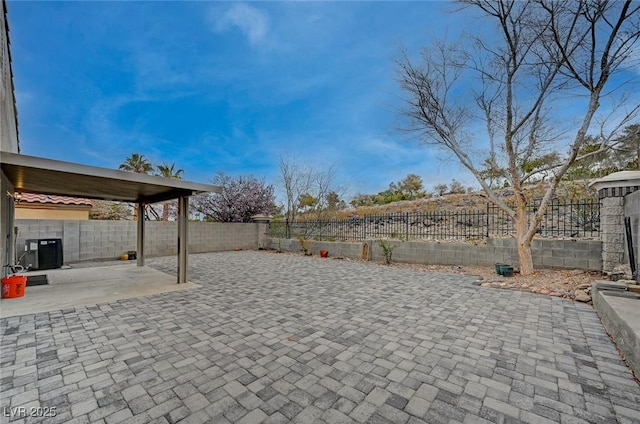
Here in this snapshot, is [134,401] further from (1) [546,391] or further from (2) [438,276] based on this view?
(2) [438,276]

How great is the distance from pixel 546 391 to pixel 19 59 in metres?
11.0

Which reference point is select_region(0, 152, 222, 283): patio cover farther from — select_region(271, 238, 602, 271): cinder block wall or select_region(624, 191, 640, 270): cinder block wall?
select_region(624, 191, 640, 270): cinder block wall

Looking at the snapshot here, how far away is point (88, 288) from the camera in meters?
5.08

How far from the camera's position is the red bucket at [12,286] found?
14.3ft

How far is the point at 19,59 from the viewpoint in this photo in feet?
20.6

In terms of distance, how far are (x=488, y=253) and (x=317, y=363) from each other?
636 centimetres

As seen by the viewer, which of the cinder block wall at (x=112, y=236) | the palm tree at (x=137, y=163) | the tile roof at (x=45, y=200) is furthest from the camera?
the palm tree at (x=137, y=163)

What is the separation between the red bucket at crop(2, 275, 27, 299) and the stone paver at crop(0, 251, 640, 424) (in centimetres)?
140

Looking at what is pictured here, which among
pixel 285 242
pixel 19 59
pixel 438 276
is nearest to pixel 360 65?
pixel 438 276

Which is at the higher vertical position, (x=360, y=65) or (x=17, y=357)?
(x=360, y=65)

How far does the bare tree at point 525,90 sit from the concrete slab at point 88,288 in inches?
284

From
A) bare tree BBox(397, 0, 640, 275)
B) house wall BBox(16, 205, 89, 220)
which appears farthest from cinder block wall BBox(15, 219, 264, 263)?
bare tree BBox(397, 0, 640, 275)

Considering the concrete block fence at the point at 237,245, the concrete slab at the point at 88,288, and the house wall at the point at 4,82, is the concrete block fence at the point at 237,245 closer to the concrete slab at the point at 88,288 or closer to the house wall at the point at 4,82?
the concrete slab at the point at 88,288

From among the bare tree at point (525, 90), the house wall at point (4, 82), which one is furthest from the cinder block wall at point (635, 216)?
the house wall at point (4, 82)
